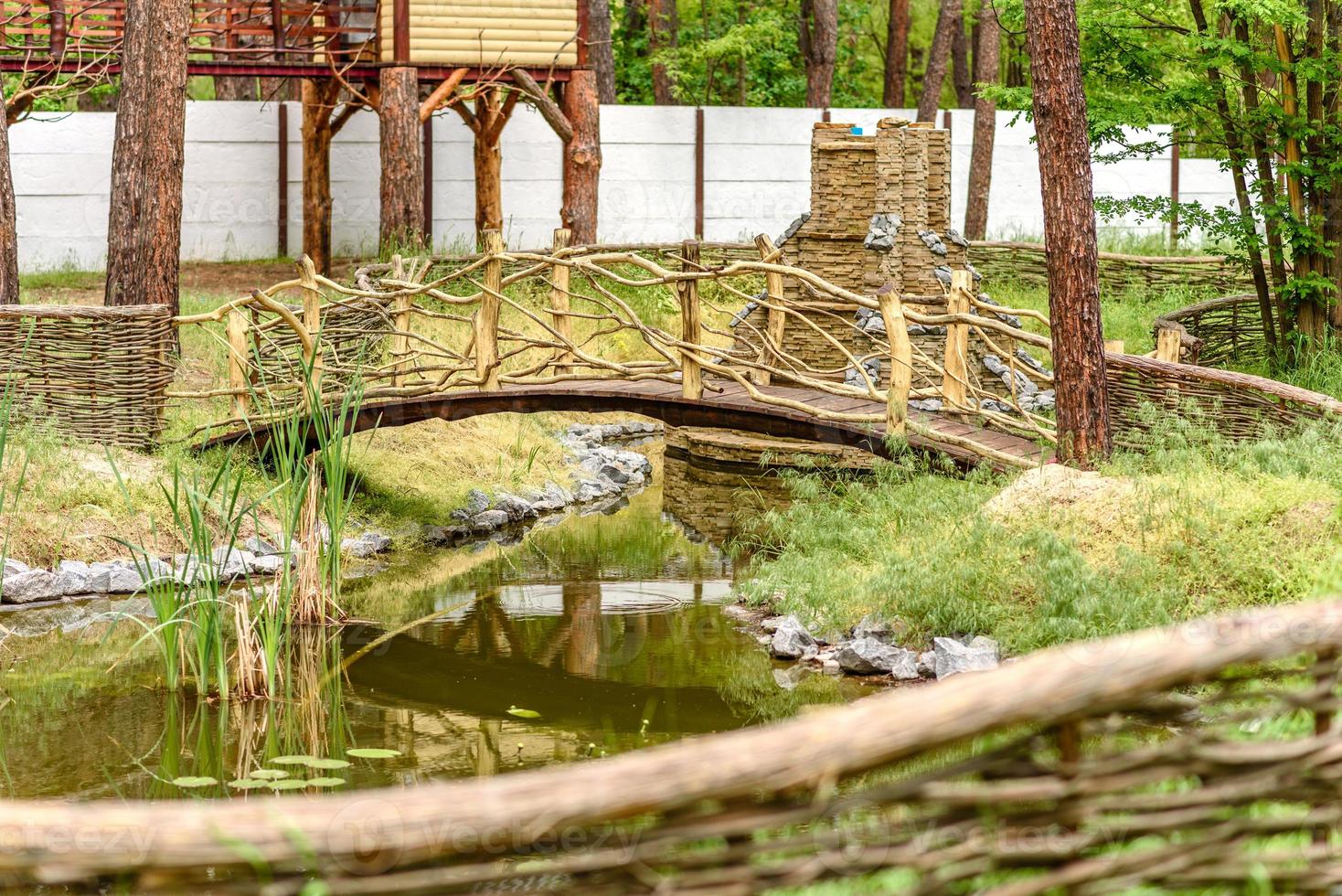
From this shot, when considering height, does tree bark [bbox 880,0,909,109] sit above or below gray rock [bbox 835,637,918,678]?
above

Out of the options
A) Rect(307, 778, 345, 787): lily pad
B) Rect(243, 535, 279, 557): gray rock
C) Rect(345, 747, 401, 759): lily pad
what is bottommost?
Rect(345, 747, 401, 759): lily pad

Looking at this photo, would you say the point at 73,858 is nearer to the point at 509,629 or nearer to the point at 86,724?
the point at 86,724

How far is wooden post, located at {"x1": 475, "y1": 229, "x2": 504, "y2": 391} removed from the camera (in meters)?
9.29

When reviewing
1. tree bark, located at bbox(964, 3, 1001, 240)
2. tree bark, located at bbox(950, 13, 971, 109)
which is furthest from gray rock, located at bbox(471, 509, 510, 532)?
tree bark, located at bbox(950, 13, 971, 109)

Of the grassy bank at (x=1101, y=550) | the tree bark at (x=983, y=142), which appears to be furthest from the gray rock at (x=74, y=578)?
the tree bark at (x=983, y=142)

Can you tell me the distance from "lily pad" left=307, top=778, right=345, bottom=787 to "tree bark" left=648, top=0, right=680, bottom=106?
56.0 ft

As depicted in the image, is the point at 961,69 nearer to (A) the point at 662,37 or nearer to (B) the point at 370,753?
(A) the point at 662,37

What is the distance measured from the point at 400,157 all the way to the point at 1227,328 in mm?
7750

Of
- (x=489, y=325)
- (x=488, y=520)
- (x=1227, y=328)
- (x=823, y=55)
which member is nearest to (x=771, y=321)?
(x=489, y=325)

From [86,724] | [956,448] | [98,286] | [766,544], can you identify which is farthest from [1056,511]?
[98,286]

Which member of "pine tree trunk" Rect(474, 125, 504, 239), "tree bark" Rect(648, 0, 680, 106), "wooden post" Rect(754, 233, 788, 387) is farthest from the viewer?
"tree bark" Rect(648, 0, 680, 106)

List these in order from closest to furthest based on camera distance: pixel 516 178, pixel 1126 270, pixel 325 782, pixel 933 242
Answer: pixel 325 782, pixel 933 242, pixel 1126 270, pixel 516 178

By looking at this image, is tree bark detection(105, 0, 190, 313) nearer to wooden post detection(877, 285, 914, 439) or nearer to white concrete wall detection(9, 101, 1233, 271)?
wooden post detection(877, 285, 914, 439)

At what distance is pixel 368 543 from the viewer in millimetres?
9500
